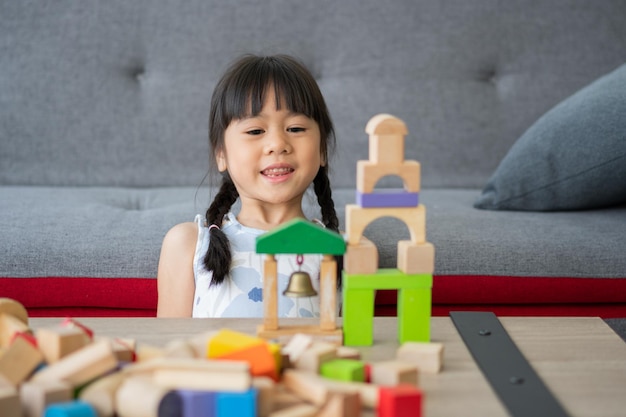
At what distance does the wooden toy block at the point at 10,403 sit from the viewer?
0.67 metres

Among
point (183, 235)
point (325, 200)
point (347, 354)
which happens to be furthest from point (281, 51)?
point (347, 354)

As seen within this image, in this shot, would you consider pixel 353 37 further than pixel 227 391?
Yes

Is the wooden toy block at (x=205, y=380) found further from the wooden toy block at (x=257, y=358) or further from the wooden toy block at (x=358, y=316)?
the wooden toy block at (x=358, y=316)

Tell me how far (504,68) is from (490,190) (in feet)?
1.83

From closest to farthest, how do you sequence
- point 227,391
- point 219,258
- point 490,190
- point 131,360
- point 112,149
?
point 227,391
point 131,360
point 219,258
point 490,190
point 112,149

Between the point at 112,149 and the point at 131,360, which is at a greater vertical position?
the point at 112,149

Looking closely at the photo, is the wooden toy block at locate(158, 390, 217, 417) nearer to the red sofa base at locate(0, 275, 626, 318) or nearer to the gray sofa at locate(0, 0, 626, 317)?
the red sofa base at locate(0, 275, 626, 318)

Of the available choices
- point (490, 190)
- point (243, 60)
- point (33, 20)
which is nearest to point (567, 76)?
point (490, 190)

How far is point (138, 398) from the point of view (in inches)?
26.3

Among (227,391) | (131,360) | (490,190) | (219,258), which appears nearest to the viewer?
(227,391)

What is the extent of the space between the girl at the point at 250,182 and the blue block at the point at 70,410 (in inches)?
24.3

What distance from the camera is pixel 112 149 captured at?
2.07 m

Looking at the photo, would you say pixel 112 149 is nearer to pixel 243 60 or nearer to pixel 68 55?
pixel 68 55

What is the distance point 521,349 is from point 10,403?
0.58m
